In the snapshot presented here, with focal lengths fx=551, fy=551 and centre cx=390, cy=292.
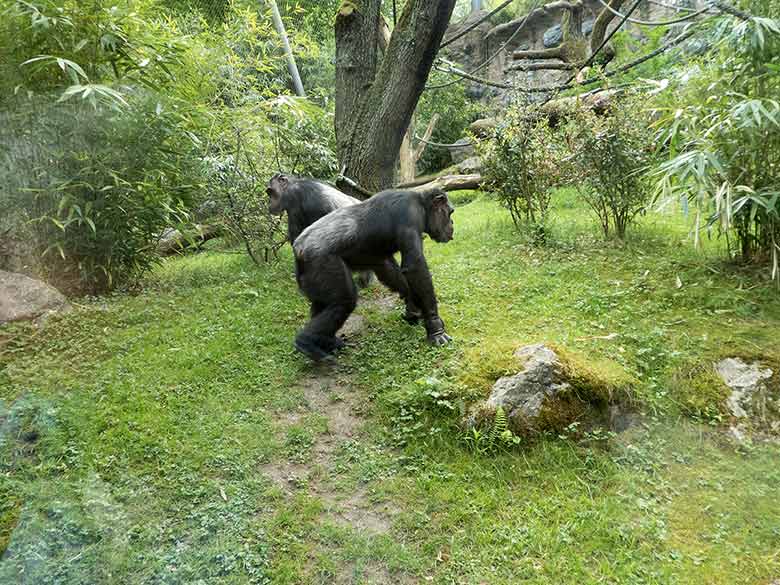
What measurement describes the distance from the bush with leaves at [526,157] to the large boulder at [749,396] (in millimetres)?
3041

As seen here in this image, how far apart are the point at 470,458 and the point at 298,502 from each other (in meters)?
0.94

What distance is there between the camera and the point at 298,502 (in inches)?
109

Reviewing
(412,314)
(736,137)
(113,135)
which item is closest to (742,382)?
(736,137)

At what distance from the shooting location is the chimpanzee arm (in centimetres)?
414

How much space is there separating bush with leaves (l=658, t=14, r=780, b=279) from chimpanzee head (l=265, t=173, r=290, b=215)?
3.54 m

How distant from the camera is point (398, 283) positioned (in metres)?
4.83

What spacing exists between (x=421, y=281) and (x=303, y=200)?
6.79 feet

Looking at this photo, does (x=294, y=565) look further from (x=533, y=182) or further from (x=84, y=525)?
(x=533, y=182)

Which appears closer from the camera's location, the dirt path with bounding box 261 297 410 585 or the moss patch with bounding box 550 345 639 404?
the dirt path with bounding box 261 297 410 585

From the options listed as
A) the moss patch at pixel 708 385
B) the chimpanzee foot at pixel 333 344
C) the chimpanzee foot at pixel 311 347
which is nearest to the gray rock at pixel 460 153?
the chimpanzee foot at pixel 333 344

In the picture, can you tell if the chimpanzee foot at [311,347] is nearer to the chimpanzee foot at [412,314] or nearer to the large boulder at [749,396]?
the chimpanzee foot at [412,314]

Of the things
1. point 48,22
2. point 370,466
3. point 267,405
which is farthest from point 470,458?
point 48,22

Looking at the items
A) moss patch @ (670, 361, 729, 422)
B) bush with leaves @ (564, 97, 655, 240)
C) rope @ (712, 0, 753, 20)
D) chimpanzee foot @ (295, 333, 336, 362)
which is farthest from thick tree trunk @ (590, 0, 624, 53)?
chimpanzee foot @ (295, 333, 336, 362)

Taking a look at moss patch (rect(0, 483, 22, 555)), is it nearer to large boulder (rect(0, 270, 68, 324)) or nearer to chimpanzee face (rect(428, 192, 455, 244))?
large boulder (rect(0, 270, 68, 324))
